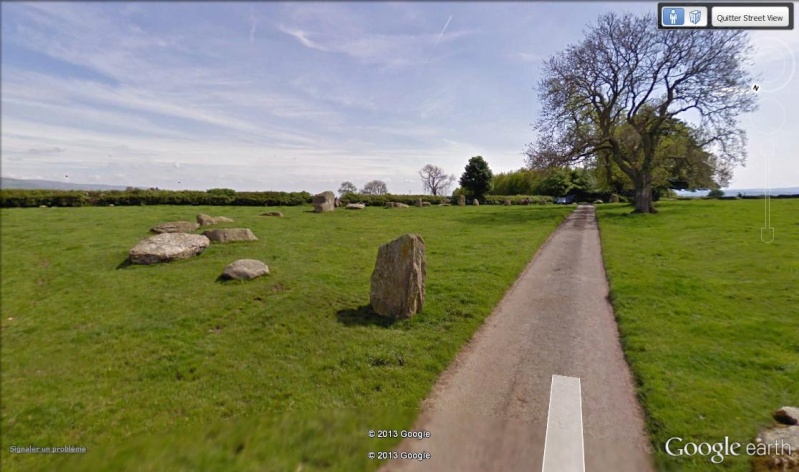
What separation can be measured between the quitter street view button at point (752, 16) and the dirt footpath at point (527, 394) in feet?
18.6

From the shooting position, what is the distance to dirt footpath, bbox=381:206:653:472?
3.16 m

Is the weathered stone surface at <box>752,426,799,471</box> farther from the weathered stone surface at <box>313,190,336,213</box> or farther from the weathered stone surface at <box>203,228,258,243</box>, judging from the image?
the weathered stone surface at <box>313,190,336,213</box>

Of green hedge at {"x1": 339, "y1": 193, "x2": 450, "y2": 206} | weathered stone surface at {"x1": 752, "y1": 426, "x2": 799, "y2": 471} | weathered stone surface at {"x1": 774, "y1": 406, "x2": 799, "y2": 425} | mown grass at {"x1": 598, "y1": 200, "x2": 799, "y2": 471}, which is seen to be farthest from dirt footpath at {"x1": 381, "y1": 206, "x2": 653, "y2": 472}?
green hedge at {"x1": 339, "y1": 193, "x2": 450, "y2": 206}

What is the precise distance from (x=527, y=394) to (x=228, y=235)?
1146 cm

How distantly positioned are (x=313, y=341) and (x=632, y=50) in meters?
29.0

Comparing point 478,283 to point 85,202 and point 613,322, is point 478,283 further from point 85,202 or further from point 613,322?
point 85,202

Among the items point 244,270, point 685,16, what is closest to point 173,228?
point 244,270

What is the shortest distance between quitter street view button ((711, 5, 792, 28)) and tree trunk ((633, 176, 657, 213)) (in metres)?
22.9

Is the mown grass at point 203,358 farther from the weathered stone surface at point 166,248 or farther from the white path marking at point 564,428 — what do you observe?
the white path marking at point 564,428

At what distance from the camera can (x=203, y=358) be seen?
4691 millimetres

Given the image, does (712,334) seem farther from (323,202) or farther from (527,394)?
(323,202)

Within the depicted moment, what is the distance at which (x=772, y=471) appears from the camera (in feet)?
9.51

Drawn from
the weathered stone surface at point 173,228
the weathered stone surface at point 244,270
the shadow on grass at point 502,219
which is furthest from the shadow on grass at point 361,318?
the shadow on grass at point 502,219

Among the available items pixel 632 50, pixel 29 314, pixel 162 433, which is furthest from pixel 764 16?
pixel 632 50
